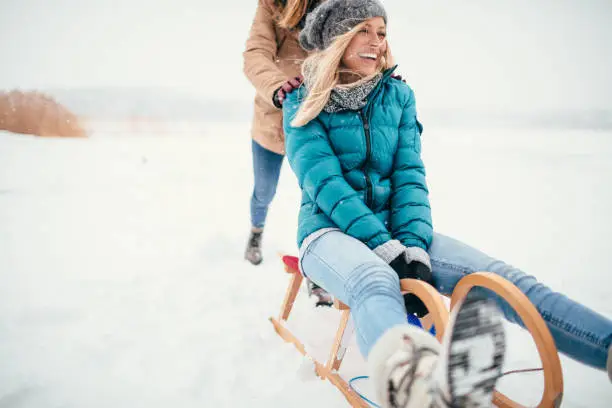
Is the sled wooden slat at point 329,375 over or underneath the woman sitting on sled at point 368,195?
underneath

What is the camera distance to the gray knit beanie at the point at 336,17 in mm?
1418

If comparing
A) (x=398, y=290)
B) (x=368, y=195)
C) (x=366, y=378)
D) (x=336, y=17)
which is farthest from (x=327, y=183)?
(x=366, y=378)

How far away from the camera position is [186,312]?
6.40 feet

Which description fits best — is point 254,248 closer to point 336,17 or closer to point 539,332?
point 336,17

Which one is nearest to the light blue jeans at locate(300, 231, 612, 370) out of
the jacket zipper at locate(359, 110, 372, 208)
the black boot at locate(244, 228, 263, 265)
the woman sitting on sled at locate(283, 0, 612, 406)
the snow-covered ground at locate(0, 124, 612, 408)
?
the woman sitting on sled at locate(283, 0, 612, 406)

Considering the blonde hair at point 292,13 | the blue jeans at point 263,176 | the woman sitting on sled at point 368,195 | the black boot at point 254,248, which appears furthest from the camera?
the black boot at point 254,248

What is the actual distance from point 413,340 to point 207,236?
2.60 m

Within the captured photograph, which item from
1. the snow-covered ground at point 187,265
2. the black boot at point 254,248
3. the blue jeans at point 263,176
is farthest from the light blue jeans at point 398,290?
the black boot at point 254,248

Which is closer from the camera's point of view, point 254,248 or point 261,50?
point 261,50

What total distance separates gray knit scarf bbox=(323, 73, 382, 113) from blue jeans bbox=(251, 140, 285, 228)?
0.86 metres

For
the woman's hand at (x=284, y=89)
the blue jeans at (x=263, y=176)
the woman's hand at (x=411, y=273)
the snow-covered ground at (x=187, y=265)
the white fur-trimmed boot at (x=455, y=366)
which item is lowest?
the snow-covered ground at (x=187, y=265)

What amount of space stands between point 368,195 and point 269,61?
940 millimetres

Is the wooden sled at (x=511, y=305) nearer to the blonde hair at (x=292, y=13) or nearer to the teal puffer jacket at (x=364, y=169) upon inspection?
the teal puffer jacket at (x=364, y=169)

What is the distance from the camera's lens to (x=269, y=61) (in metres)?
1.81
